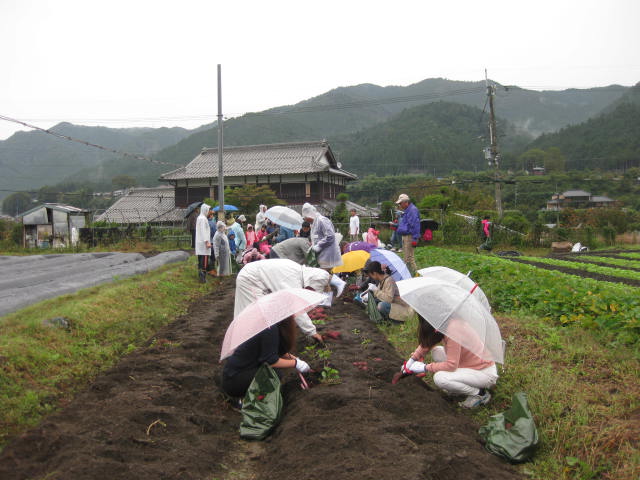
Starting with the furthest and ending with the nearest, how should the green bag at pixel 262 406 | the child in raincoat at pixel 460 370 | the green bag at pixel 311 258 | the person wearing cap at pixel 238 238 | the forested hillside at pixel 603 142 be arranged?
the forested hillside at pixel 603 142
the person wearing cap at pixel 238 238
the green bag at pixel 311 258
the child in raincoat at pixel 460 370
the green bag at pixel 262 406

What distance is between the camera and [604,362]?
4449 millimetres

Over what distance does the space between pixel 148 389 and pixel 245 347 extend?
1.13 m

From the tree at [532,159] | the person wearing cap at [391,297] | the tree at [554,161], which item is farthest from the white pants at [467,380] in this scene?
the tree at [532,159]

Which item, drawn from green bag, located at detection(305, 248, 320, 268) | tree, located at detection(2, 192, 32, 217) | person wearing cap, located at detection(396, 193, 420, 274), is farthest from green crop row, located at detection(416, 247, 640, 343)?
tree, located at detection(2, 192, 32, 217)

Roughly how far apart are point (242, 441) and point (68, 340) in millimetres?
3216

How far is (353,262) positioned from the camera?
8.39 meters

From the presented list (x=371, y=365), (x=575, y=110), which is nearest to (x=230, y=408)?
(x=371, y=365)

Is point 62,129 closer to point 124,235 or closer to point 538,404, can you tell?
point 124,235

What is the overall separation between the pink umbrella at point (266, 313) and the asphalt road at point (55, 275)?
17.2 feet

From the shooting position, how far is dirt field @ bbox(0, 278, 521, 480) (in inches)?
118

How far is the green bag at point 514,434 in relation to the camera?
10.6 ft

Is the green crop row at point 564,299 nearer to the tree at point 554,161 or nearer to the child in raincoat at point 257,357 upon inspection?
the child in raincoat at point 257,357

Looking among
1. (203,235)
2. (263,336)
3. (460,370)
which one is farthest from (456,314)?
(203,235)

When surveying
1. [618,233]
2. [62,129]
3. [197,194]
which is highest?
[62,129]
